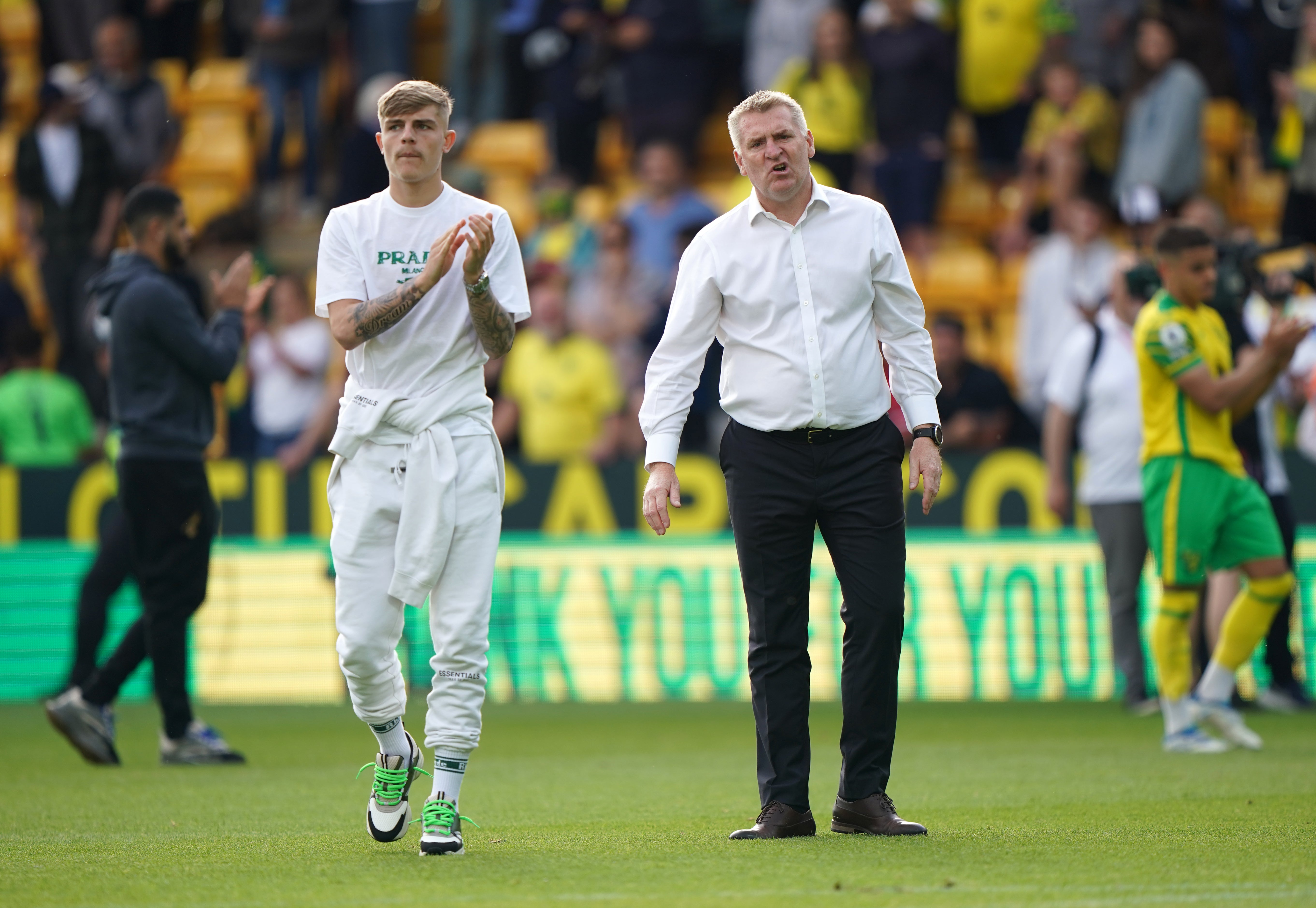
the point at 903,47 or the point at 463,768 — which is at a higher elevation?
the point at 903,47

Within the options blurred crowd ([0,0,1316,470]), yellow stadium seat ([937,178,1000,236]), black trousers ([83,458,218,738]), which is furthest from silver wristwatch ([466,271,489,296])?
yellow stadium seat ([937,178,1000,236])

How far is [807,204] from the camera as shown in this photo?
18.5 ft

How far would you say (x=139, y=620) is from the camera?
8.69 metres

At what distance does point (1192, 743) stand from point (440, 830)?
412 cm

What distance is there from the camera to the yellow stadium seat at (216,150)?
1770cm

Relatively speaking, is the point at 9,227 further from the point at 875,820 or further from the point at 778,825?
the point at 875,820

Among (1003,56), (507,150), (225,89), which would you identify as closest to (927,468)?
(1003,56)

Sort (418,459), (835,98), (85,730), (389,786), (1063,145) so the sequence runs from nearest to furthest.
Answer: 1. (418,459)
2. (389,786)
3. (85,730)
4. (1063,145)
5. (835,98)

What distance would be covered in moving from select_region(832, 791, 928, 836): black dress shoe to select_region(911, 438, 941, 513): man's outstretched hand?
2.92 ft

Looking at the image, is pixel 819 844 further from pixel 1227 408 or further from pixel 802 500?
pixel 1227 408

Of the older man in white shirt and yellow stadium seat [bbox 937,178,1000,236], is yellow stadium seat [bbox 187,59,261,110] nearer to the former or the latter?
yellow stadium seat [bbox 937,178,1000,236]

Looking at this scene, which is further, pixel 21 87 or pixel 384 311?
pixel 21 87

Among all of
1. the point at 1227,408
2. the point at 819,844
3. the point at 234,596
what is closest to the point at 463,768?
the point at 819,844

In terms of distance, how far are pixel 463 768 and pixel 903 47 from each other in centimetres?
1050
